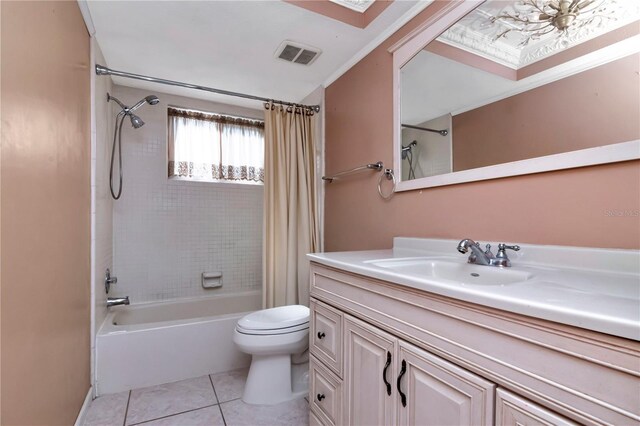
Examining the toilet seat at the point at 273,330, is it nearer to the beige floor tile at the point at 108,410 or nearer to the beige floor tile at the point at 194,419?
the beige floor tile at the point at 194,419

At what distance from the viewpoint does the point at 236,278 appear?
9.18ft

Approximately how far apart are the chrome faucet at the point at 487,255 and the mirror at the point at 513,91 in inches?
11.3

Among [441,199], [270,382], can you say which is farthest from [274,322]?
[441,199]

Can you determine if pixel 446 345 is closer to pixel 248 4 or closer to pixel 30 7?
pixel 30 7

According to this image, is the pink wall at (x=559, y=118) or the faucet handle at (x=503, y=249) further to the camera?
the faucet handle at (x=503, y=249)

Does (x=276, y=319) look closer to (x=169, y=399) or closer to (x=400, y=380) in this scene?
(x=169, y=399)

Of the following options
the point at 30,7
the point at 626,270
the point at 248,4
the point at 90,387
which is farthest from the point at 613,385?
the point at 90,387

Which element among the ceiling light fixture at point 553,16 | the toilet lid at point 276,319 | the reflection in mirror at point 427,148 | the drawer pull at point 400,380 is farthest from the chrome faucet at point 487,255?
the toilet lid at point 276,319

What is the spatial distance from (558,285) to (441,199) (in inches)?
28.3


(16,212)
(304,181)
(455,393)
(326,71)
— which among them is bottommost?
(455,393)

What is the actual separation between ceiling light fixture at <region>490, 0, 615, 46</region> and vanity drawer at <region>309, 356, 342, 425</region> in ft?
4.77

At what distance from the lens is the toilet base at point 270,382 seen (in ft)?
5.24

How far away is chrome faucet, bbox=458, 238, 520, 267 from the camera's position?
40.4 inches

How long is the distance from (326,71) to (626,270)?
2.01 m
